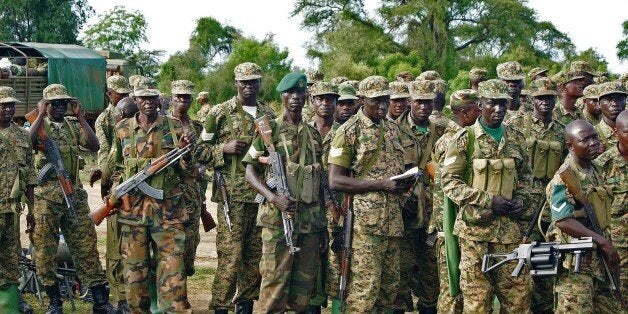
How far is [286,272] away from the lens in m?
9.25

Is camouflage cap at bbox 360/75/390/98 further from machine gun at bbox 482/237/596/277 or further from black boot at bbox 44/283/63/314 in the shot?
black boot at bbox 44/283/63/314

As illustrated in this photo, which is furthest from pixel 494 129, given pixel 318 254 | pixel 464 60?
pixel 464 60

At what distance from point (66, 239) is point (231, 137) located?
6.68 feet

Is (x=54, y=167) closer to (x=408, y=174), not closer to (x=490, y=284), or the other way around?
(x=408, y=174)

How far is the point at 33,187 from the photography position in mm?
10336

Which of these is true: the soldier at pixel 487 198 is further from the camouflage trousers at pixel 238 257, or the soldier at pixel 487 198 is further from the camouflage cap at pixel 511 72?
the camouflage cap at pixel 511 72

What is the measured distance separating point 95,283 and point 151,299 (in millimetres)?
1002

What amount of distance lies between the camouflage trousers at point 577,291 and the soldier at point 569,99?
272 cm

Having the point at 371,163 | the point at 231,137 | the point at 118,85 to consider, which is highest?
the point at 118,85

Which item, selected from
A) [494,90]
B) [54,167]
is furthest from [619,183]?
[54,167]

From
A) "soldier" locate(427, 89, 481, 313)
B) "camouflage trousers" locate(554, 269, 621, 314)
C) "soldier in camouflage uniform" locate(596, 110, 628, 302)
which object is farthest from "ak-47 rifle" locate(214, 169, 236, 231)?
"soldier in camouflage uniform" locate(596, 110, 628, 302)

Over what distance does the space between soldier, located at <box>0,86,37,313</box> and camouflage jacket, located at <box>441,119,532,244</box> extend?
3.79 meters

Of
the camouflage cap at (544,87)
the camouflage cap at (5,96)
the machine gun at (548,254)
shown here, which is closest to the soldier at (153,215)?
the camouflage cap at (5,96)

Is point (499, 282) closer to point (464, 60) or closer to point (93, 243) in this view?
point (93, 243)
